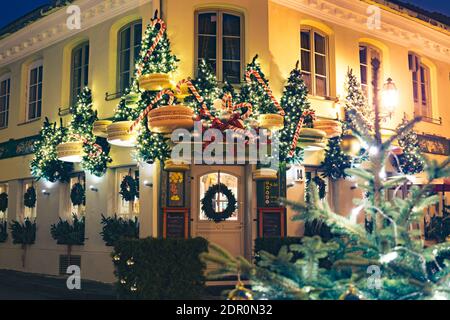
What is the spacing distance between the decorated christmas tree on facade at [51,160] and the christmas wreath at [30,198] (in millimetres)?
1272

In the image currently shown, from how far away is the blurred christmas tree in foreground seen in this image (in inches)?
173

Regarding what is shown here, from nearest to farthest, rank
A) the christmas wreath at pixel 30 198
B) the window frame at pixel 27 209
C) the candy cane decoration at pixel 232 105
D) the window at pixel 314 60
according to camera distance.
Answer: the candy cane decoration at pixel 232 105 < the window at pixel 314 60 < the christmas wreath at pixel 30 198 < the window frame at pixel 27 209

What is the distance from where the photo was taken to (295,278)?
14.7 ft

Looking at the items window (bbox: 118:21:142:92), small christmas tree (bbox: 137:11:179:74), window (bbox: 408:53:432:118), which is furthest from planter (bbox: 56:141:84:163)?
window (bbox: 408:53:432:118)

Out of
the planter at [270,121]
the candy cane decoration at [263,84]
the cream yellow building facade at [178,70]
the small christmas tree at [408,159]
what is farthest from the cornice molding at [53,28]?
the small christmas tree at [408,159]

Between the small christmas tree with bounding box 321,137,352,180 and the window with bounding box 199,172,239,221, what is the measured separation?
2.39 m

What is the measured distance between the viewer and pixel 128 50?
13.7 meters

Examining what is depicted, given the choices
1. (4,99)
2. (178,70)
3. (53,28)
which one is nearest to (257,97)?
(178,70)

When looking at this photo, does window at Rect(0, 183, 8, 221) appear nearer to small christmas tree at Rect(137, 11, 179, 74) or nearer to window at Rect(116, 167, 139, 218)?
window at Rect(116, 167, 139, 218)

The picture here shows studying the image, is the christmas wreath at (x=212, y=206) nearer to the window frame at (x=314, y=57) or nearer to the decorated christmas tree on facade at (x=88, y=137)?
the decorated christmas tree on facade at (x=88, y=137)

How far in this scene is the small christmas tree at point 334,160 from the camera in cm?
1351

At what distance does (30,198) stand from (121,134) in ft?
18.9

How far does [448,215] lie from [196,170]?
24.9 feet

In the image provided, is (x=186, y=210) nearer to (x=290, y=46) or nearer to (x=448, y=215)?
(x=290, y=46)
